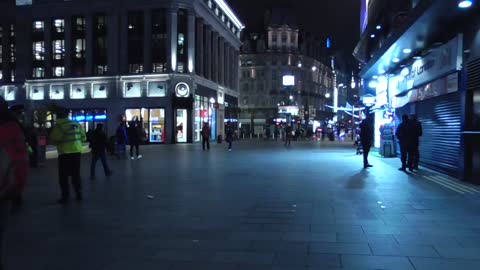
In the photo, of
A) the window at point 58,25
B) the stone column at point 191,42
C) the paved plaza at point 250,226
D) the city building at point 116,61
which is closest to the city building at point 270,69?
the city building at point 116,61

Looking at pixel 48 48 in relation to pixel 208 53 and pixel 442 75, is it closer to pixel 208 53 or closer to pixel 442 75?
pixel 208 53

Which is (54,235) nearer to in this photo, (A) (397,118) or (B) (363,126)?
(B) (363,126)

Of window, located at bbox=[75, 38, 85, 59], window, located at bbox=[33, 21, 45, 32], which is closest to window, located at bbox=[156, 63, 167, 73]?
window, located at bbox=[75, 38, 85, 59]

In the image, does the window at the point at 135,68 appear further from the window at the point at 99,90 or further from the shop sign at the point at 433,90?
the shop sign at the point at 433,90

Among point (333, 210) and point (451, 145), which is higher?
point (451, 145)

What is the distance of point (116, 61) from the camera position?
48281 mm

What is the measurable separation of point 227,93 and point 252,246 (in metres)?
57.4

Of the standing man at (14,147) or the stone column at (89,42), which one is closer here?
the standing man at (14,147)

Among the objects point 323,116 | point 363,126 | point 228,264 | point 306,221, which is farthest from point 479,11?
point 323,116

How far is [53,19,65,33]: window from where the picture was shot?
166 ft

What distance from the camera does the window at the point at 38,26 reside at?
51844 millimetres

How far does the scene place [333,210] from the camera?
8.26 m

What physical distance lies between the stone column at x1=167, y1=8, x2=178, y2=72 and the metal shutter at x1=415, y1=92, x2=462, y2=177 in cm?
3176

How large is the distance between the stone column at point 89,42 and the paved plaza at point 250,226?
3953cm
